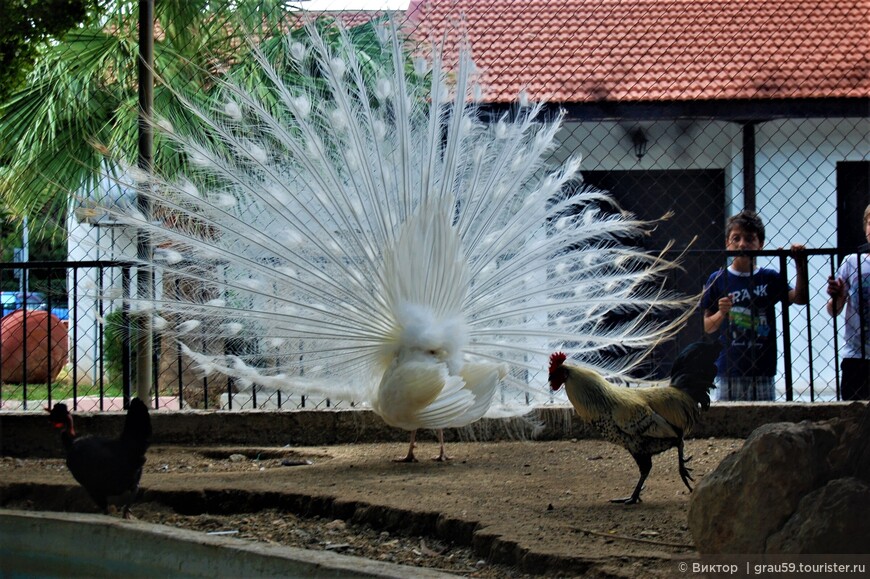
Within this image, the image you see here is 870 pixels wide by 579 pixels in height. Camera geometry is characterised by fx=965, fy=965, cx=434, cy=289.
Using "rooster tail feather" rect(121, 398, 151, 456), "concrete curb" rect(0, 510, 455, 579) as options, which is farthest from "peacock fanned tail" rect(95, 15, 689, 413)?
"concrete curb" rect(0, 510, 455, 579)

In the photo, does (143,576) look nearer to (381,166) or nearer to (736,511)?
(736,511)

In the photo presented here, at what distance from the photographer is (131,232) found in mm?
5938

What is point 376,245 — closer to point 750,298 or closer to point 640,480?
point 640,480

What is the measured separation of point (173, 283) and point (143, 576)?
2.47 meters

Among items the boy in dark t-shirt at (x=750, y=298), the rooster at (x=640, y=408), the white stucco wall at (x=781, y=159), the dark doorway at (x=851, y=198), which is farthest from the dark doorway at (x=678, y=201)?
the rooster at (x=640, y=408)

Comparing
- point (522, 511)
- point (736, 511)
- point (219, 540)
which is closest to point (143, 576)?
point (219, 540)

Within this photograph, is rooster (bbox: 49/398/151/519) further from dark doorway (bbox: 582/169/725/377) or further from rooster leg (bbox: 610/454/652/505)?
dark doorway (bbox: 582/169/725/377)

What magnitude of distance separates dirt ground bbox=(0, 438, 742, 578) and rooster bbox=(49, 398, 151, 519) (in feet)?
0.99

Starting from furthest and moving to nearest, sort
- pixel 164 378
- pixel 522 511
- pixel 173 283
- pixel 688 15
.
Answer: pixel 164 378 → pixel 688 15 → pixel 173 283 → pixel 522 511

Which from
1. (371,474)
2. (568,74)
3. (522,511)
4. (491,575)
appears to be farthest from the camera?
(568,74)

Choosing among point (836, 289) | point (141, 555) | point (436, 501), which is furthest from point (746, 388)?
point (141, 555)

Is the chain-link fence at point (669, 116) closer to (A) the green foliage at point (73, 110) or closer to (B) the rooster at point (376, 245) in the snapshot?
(A) the green foliage at point (73, 110)

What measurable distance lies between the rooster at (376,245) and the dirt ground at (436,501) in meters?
0.45

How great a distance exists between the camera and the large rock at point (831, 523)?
2.61m
